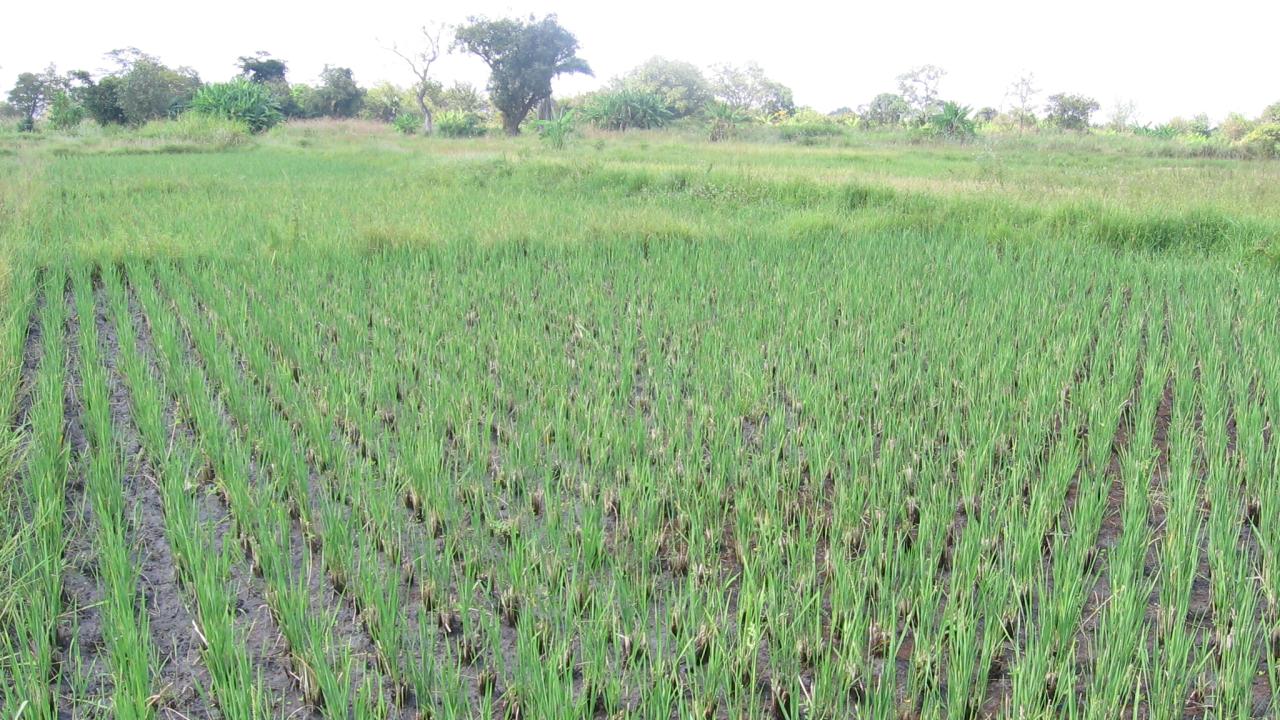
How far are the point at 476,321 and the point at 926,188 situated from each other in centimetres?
641

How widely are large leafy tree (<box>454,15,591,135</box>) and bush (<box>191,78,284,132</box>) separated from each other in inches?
315

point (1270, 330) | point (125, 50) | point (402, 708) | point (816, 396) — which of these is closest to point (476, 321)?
point (816, 396)

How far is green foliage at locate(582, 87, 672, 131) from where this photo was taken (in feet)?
97.7

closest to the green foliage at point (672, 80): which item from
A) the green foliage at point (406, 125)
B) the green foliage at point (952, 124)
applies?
the green foliage at point (406, 125)

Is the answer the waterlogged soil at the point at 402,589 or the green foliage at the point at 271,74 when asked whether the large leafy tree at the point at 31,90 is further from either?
the waterlogged soil at the point at 402,589

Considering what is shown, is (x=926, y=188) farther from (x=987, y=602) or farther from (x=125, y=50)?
(x=125, y=50)

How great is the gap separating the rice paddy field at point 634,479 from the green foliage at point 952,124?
19.2 m

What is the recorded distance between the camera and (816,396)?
3164 mm

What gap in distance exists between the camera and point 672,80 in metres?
45.9

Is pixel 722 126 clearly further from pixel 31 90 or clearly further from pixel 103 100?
pixel 31 90

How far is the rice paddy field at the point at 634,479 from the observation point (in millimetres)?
1723

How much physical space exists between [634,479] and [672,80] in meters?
46.2

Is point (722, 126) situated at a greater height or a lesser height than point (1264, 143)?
greater

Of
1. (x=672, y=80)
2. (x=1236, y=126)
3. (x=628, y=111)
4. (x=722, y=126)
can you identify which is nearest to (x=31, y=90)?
(x=672, y=80)
